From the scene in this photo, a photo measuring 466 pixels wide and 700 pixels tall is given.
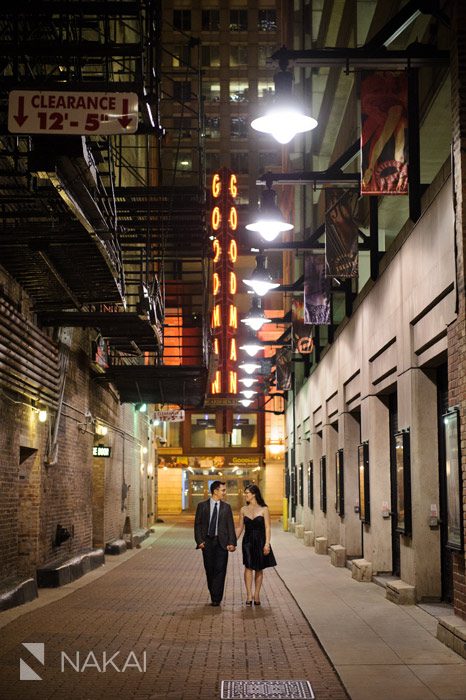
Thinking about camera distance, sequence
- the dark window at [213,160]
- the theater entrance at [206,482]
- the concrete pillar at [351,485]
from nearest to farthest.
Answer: the concrete pillar at [351,485] → the theater entrance at [206,482] → the dark window at [213,160]

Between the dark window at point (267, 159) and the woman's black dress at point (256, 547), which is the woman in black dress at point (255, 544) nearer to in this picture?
the woman's black dress at point (256, 547)

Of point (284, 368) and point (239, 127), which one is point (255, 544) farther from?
point (239, 127)

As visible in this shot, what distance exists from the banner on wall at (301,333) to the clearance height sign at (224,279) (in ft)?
48.5

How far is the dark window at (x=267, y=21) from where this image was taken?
85.9 metres

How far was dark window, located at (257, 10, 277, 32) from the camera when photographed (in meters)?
85.9

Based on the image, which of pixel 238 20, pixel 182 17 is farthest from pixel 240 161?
pixel 182 17

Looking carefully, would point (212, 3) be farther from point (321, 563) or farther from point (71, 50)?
point (71, 50)

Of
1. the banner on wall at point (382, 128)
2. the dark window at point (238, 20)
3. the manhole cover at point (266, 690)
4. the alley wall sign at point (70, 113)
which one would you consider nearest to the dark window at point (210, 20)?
the dark window at point (238, 20)

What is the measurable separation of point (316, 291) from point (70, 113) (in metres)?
12.7

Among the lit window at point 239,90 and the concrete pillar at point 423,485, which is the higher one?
the lit window at point 239,90

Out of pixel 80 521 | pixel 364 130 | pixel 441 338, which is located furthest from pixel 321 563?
pixel 364 130

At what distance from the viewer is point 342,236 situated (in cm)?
1688

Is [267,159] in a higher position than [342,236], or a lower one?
higher

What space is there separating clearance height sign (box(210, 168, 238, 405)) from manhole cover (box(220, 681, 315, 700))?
114ft
